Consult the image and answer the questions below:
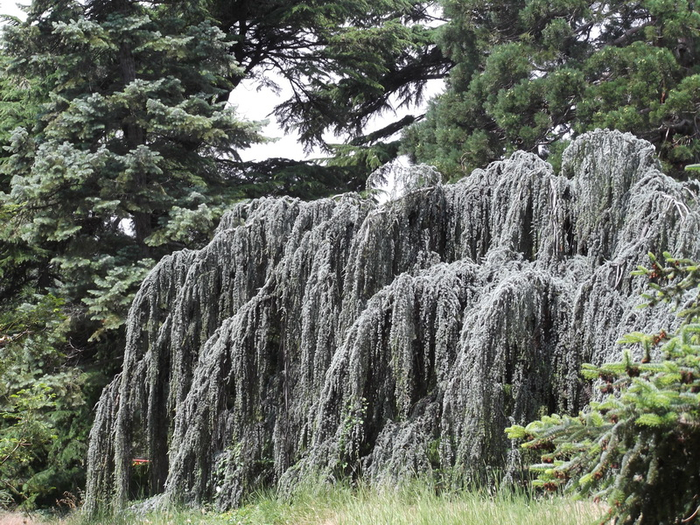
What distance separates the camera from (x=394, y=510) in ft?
13.9

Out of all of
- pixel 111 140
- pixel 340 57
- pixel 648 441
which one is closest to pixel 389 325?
pixel 648 441

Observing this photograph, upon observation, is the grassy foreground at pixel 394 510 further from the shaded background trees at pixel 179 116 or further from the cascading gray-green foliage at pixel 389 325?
A: the shaded background trees at pixel 179 116

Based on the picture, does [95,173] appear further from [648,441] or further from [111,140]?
[648,441]

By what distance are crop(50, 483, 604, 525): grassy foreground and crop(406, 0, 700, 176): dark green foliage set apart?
680 cm

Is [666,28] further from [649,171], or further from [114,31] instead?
[114,31]

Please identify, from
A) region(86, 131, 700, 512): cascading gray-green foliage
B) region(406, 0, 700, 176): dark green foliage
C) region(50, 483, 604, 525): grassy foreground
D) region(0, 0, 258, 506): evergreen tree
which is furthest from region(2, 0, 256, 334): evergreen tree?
region(50, 483, 604, 525): grassy foreground

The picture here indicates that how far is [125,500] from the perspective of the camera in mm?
6398

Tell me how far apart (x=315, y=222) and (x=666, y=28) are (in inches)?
271

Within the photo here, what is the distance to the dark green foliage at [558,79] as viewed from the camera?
1008 cm

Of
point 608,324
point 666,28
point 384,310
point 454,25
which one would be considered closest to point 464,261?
point 384,310

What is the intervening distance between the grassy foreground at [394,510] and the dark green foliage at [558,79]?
22.3ft

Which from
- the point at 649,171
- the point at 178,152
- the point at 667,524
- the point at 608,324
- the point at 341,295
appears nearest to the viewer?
the point at 667,524

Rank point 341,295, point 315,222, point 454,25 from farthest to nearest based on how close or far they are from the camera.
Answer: point 454,25
point 315,222
point 341,295

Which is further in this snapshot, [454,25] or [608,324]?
[454,25]
